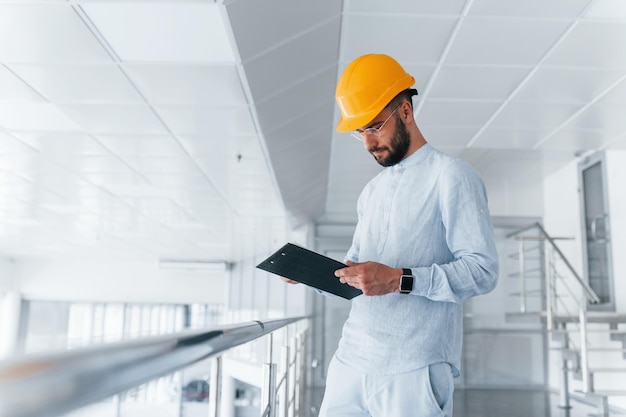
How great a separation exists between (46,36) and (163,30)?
527 mm

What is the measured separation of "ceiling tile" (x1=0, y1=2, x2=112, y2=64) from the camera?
8.84 ft

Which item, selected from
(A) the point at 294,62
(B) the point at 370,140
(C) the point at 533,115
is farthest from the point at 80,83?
(C) the point at 533,115

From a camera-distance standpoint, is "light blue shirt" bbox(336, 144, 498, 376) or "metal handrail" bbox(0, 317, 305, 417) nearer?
"metal handrail" bbox(0, 317, 305, 417)

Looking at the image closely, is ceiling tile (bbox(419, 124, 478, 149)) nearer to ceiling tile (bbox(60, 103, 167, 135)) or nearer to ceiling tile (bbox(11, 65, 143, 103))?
ceiling tile (bbox(60, 103, 167, 135))

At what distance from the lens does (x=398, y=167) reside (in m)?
1.44

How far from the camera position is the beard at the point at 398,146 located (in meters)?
1.43

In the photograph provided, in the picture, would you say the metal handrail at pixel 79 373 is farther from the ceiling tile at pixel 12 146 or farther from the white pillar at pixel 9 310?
the white pillar at pixel 9 310

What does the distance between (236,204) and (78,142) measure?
2.61 m

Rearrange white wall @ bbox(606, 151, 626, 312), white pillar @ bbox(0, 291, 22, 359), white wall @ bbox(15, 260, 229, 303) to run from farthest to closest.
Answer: white pillar @ bbox(0, 291, 22, 359)
white wall @ bbox(15, 260, 229, 303)
white wall @ bbox(606, 151, 626, 312)

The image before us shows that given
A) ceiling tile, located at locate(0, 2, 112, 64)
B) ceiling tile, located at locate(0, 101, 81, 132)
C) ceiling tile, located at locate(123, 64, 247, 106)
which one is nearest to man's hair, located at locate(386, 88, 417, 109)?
ceiling tile, located at locate(0, 2, 112, 64)

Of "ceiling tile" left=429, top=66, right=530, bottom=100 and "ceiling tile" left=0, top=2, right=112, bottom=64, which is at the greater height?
"ceiling tile" left=429, top=66, right=530, bottom=100

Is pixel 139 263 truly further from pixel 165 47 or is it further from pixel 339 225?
pixel 165 47

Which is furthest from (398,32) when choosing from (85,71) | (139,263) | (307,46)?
(139,263)

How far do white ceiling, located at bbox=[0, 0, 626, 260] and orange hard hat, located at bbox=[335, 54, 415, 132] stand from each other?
135 cm
